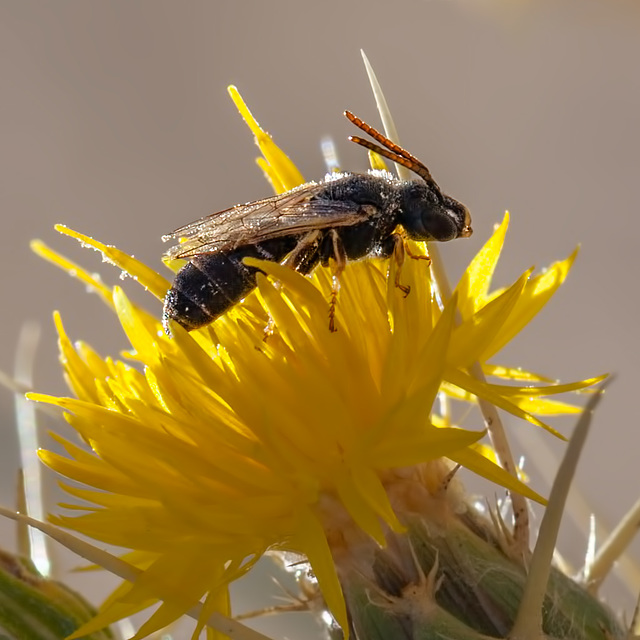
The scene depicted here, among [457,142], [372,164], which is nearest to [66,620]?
[372,164]

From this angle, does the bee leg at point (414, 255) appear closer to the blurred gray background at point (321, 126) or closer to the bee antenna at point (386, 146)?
the bee antenna at point (386, 146)

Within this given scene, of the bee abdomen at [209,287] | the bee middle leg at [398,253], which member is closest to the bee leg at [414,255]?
the bee middle leg at [398,253]

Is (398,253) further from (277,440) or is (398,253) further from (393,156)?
(277,440)

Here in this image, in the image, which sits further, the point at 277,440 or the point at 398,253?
the point at 398,253

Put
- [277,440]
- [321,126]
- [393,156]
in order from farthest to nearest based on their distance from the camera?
[321,126] → [393,156] → [277,440]

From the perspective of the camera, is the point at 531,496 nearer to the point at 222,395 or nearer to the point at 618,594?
the point at 222,395

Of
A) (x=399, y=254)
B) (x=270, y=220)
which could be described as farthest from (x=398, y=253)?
(x=270, y=220)

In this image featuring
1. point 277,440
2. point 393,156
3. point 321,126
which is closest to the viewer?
point 277,440
